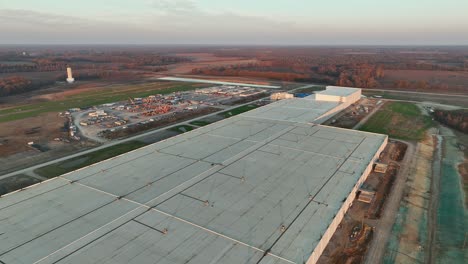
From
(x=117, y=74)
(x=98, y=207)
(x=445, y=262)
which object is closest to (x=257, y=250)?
(x=98, y=207)

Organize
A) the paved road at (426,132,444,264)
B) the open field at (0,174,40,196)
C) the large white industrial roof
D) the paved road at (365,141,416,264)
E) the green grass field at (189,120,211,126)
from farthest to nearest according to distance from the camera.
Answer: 1. the green grass field at (189,120,211,126)
2. the open field at (0,174,40,196)
3. the paved road at (426,132,444,264)
4. the paved road at (365,141,416,264)
5. the large white industrial roof

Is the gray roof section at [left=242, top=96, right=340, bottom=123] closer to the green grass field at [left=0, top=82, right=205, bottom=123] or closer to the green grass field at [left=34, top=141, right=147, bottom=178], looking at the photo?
the green grass field at [left=34, top=141, right=147, bottom=178]

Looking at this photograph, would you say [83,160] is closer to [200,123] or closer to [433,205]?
[200,123]

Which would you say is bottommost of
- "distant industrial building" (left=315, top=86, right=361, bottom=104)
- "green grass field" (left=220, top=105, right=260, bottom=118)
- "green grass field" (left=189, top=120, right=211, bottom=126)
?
"green grass field" (left=189, top=120, right=211, bottom=126)

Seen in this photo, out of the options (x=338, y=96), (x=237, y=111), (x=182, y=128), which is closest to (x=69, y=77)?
(x=237, y=111)

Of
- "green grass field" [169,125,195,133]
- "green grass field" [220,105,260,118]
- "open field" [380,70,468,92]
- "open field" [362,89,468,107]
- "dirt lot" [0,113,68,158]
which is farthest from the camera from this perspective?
"open field" [380,70,468,92]

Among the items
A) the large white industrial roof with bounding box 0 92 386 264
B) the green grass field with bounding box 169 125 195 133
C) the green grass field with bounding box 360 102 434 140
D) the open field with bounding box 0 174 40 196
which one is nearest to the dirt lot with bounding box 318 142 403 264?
the large white industrial roof with bounding box 0 92 386 264

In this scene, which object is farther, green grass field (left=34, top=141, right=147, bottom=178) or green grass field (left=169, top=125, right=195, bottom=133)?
green grass field (left=169, top=125, right=195, bottom=133)
